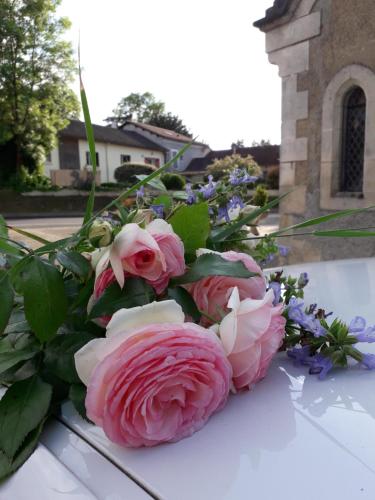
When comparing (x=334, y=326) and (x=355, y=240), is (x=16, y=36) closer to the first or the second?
(x=355, y=240)

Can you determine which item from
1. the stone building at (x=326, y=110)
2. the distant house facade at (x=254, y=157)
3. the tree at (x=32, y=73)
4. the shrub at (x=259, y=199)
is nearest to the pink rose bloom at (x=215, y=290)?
the shrub at (x=259, y=199)

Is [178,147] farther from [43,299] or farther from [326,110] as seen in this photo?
→ [43,299]

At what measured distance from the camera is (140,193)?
149cm

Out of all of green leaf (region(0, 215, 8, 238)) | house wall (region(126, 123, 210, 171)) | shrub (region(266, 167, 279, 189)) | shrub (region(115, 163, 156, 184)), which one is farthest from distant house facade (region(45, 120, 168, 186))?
green leaf (region(0, 215, 8, 238))

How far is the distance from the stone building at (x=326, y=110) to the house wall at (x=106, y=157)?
31.3 metres

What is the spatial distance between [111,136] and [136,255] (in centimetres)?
4204

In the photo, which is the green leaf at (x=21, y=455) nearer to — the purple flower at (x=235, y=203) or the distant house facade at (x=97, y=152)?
the purple flower at (x=235, y=203)

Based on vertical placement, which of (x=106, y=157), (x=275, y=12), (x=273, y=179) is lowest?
(x=273, y=179)

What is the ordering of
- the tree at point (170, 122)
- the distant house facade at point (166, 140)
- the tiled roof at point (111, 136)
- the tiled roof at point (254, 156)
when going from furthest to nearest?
the tree at point (170, 122), the distant house facade at point (166, 140), the tiled roof at point (254, 156), the tiled roof at point (111, 136)

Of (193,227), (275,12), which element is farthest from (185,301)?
(275,12)

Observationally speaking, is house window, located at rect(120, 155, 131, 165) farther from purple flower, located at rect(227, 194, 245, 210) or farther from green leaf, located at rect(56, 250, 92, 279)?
green leaf, located at rect(56, 250, 92, 279)

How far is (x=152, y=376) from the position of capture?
0.77 metres

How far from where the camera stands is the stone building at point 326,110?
228 inches

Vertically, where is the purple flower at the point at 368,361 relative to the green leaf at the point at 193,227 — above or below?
below
